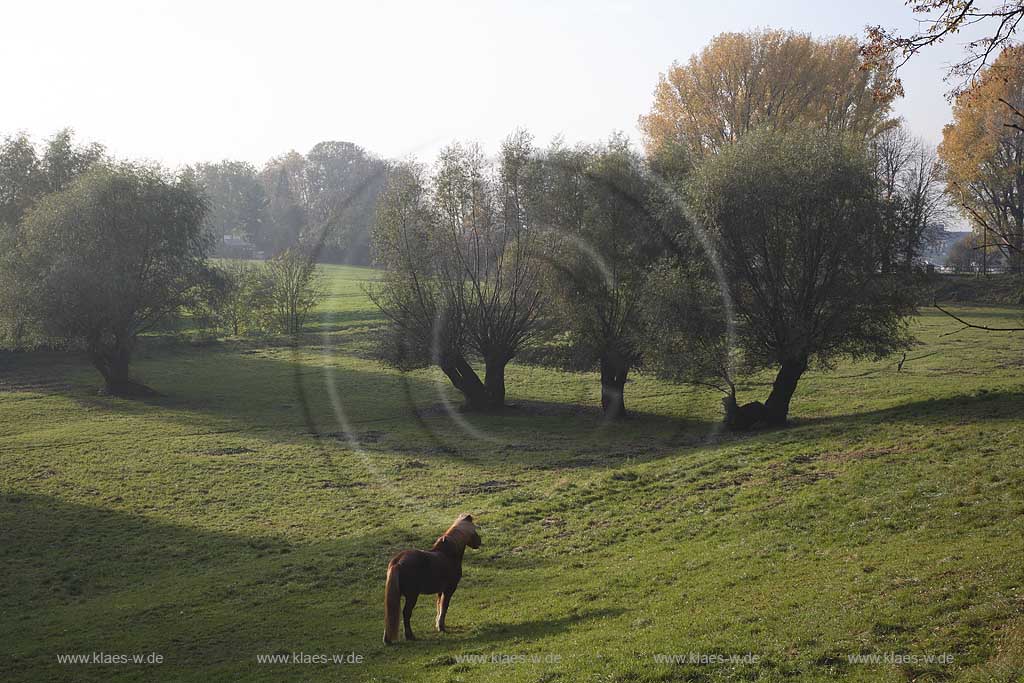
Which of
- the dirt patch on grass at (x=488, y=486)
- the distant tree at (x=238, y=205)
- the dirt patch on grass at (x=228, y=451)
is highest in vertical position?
the distant tree at (x=238, y=205)

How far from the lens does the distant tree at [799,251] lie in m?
33.2

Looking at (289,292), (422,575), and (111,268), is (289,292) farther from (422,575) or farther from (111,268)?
(422,575)

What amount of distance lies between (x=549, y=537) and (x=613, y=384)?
22496 millimetres

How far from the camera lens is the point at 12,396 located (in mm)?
50750

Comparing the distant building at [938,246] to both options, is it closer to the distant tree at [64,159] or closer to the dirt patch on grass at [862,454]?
the dirt patch on grass at [862,454]

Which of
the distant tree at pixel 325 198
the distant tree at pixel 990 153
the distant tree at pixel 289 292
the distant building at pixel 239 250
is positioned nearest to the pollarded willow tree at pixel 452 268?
the distant tree at pixel 990 153

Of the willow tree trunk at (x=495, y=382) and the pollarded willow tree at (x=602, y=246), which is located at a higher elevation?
the pollarded willow tree at (x=602, y=246)

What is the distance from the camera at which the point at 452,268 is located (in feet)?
148

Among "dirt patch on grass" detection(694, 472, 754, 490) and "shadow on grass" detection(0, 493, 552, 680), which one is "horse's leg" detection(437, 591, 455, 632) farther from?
"dirt patch on grass" detection(694, 472, 754, 490)

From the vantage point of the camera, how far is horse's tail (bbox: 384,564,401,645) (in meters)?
13.0

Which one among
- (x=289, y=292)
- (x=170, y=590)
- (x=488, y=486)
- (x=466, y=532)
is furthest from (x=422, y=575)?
(x=289, y=292)

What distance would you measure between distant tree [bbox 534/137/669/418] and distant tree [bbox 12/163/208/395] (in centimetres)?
2621

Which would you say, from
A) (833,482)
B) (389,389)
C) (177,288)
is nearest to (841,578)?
(833,482)

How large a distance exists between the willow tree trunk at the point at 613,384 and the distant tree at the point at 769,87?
3734 centimetres
